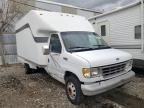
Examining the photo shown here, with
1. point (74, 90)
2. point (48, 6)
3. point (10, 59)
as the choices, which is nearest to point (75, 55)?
point (74, 90)

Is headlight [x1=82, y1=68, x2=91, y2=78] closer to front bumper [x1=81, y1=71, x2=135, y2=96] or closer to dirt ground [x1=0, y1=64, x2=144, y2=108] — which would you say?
front bumper [x1=81, y1=71, x2=135, y2=96]

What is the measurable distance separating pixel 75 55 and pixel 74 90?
991mm

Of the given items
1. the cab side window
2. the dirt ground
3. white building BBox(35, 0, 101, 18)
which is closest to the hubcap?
the dirt ground

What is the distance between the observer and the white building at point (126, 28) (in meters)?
7.54

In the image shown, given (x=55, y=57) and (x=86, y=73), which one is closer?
(x=86, y=73)

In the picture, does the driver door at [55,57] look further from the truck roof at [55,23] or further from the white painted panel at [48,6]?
the white painted panel at [48,6]

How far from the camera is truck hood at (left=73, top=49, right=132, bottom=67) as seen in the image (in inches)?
187

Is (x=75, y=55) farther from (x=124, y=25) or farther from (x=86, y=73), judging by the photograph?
(x=124, y=25)

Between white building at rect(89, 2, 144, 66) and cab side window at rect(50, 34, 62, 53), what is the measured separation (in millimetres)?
3444

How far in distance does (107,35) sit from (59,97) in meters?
4.89

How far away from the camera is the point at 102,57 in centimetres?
494

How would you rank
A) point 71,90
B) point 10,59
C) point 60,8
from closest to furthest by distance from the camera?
point 71,90
point 10,59
point 60,8

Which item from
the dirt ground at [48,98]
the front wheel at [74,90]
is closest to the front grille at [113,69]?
the front wheel at [74,90]

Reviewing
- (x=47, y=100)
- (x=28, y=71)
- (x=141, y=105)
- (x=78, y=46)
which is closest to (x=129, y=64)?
(x=141, y=105)
